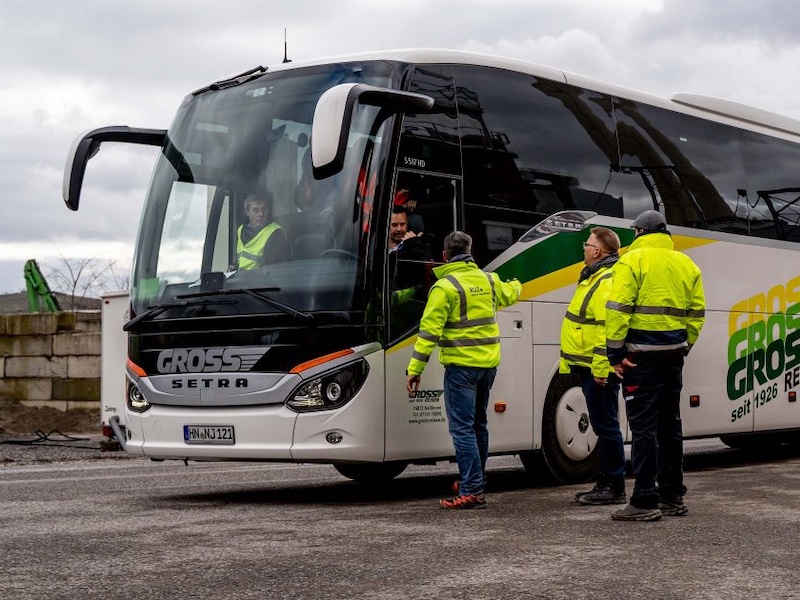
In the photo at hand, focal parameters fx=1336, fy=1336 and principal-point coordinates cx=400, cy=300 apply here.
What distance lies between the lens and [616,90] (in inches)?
472

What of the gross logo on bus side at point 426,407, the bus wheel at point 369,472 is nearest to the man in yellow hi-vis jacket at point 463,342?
the gross logo on bus side at point 426,407

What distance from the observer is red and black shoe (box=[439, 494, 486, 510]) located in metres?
9.04

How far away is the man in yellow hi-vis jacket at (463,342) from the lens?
9.02 meters

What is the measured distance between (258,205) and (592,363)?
2.63 meters

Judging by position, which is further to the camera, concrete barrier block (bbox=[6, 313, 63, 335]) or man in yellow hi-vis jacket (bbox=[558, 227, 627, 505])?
concrete barrier block (bbox=[6, 313, 63, 335])

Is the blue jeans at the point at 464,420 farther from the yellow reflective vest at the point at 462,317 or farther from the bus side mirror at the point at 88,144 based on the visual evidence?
the bus side mirror at the point at 88,144

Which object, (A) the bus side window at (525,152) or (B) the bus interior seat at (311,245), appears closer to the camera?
(B) the bus interior seat at (311,245)

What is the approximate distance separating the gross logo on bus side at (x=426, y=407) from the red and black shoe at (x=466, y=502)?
2.39 feet

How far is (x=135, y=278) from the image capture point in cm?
1025

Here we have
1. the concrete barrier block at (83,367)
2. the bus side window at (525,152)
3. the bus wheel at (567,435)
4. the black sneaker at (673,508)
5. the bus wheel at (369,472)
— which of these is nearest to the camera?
the black sneaker at (673,508)

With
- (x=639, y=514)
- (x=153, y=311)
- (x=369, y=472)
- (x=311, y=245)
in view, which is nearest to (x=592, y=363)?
(x=639, y=514)

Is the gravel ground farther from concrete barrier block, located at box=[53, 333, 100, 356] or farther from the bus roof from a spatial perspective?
the bus roof

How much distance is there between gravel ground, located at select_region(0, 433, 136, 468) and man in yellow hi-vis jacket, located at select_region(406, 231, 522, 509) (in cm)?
644

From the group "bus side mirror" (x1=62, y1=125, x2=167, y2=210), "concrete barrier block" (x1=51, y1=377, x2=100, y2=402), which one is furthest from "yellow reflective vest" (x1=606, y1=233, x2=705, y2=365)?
"concrete barrier block" (x1=51, y1=377, x2=100, y2=402)
